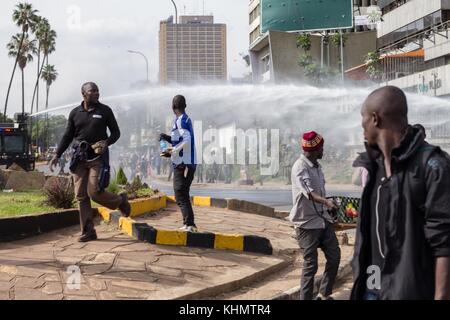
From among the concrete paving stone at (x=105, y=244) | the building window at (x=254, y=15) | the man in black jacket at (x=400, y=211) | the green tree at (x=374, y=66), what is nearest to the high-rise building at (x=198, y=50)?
the building window at (x=254, y=15)

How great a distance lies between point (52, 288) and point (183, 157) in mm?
2327

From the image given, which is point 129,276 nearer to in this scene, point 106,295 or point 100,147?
point 106,295

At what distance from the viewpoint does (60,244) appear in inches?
279

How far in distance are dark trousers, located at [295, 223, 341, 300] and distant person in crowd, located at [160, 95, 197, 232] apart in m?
2.00

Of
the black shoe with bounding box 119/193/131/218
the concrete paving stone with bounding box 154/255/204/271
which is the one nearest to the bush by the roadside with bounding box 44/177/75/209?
the black shoe with bounding box 119/193/131/218

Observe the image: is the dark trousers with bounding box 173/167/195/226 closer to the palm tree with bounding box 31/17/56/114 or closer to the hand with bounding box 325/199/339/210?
the hand with bounding box 325/199/339/210

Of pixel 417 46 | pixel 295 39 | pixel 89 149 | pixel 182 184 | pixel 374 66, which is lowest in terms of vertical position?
pixel 182 184

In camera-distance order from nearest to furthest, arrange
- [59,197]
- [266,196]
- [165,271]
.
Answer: [165,271]
[59,197]
[266,196]

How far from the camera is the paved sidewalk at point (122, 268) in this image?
539 centimetres

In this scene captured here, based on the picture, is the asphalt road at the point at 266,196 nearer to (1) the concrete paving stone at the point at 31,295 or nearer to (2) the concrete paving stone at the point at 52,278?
(2) the concrete paving stone at the point at 52,278

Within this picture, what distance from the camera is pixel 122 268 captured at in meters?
6.06

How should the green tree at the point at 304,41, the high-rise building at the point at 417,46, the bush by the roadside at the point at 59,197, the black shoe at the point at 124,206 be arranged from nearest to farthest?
1. the black shoe at the point at 124,206
2. the bush by the roadside at the point at 59,197
3. the high-rise building at the point at 417,46
4. the green tree at the point at 304,41

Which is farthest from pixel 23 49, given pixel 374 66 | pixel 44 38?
pixel 374 66
